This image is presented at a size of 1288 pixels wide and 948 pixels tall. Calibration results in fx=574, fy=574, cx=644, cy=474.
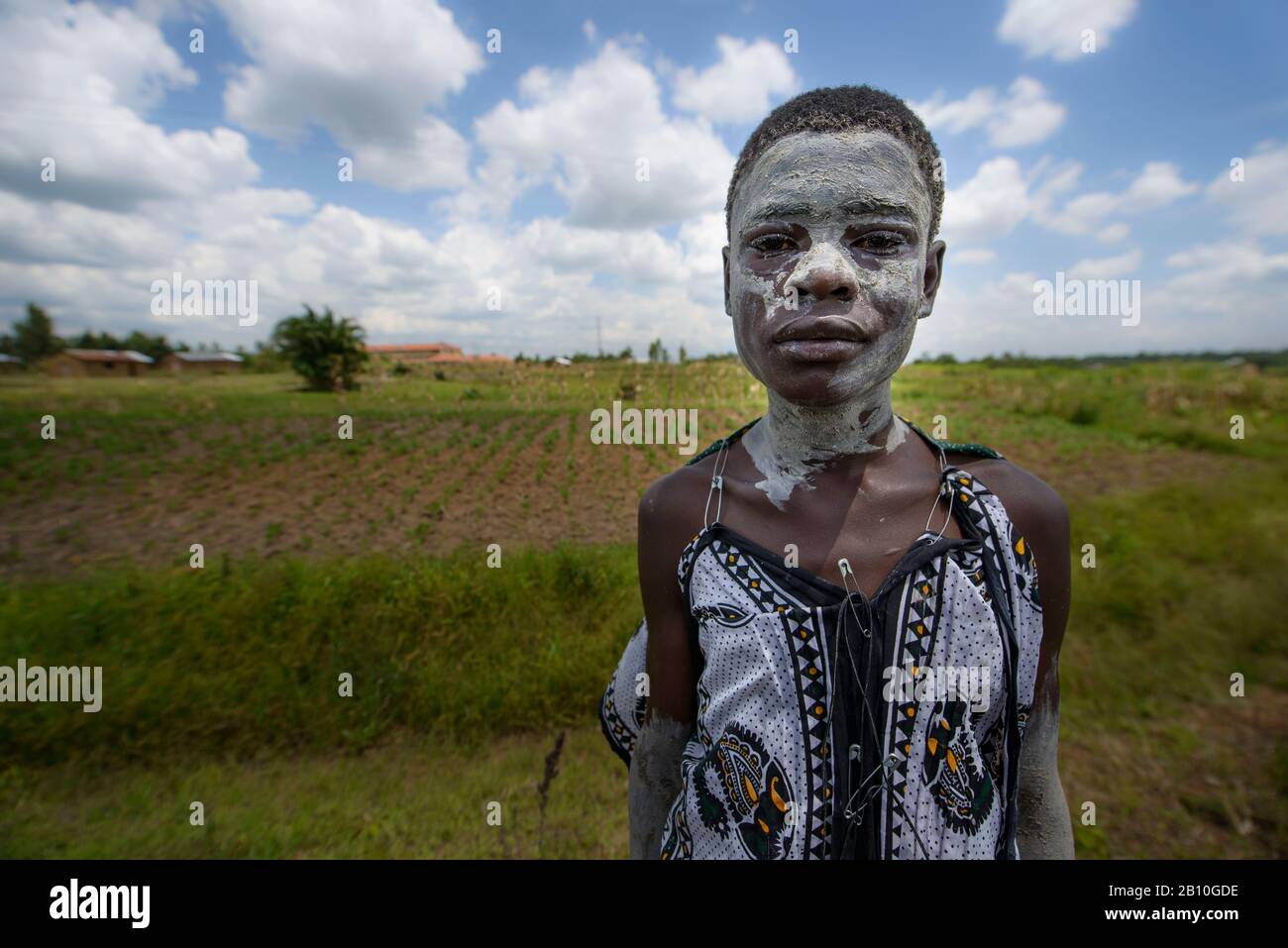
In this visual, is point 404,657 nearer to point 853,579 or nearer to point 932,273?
point 853,579

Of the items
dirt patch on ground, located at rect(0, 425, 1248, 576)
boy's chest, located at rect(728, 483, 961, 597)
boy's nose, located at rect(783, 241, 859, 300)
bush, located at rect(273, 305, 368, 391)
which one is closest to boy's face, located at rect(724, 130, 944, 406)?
boy's nose, located at rect(783, 241, 859, 300)

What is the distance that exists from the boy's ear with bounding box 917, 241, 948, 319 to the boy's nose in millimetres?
338

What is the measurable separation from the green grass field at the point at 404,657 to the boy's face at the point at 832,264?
2.31 metres

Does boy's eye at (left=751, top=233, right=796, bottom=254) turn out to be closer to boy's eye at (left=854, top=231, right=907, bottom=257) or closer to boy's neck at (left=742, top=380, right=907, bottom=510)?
boy's eye at (left=854, top=231, right=907, bottom=257)

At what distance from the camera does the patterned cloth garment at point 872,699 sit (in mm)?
1179

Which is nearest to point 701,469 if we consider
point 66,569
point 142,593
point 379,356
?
point 142,593

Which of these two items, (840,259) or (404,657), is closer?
(840,259)

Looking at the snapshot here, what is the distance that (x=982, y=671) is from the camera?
1.20 metres

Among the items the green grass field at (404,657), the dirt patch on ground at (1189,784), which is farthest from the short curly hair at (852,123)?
the dirt patch on ground at (1189,784)

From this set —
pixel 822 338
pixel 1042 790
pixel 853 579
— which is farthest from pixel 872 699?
pixel 822 338

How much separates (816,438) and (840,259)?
0.40 m

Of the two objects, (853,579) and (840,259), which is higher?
(840,259)

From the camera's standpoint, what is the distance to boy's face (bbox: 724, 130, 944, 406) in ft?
3.84

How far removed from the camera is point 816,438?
1365 millimetres
